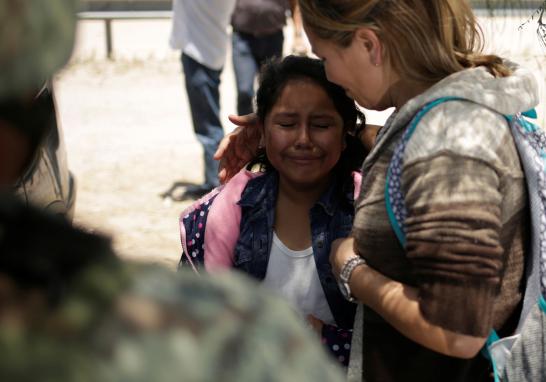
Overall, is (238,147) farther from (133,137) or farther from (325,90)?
(133,137)

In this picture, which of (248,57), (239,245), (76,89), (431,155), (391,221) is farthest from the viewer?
(76,89)

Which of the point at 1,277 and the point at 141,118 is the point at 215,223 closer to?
the point at 1,277

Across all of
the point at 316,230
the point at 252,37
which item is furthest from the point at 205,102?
the point at 316,230

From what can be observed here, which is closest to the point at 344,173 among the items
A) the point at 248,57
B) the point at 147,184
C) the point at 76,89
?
the point at 248,57

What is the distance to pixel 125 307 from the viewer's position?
0.78m

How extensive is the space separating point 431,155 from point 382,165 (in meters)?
0.21

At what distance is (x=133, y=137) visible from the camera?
26.4ft

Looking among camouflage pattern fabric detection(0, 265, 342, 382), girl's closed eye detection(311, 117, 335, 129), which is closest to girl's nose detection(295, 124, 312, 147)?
girl's closed eye detection(311, 117, 335, 129)

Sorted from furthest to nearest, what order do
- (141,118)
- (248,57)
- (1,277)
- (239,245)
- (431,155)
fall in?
1. (141,118)
2. (248,57)
3. (239,245)
4. (431,155)
5. (1,277)

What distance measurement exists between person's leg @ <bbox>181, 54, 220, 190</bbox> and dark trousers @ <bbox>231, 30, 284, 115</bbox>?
0.31m

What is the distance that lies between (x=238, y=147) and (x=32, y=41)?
6.46 ft

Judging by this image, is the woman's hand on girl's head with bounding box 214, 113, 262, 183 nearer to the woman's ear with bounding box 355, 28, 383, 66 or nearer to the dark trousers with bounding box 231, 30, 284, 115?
the woman's ear with bounding box 355, 28, 383, 66

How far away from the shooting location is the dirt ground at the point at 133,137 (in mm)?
5887

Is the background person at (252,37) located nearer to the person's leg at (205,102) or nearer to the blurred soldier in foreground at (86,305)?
the person's leg at (205,102)
